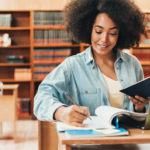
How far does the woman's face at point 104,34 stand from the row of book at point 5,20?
4091mm

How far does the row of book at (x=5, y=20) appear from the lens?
5543 millimetres

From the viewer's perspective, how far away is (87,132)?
1.13 metres

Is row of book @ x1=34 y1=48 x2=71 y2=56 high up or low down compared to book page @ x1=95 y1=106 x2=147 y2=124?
up

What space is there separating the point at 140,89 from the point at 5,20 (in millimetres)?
4622

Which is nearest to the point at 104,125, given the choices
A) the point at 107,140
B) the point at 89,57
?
the point at 107,140

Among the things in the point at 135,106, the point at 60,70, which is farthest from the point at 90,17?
the point at 135,106

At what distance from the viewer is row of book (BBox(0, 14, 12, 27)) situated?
218 inches

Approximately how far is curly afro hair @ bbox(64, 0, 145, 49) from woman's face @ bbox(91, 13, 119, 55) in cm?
4

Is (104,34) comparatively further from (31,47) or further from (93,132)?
(31,47)

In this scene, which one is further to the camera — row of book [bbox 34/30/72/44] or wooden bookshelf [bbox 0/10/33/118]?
wooden bookshelf [bbox 0/10/33/118]

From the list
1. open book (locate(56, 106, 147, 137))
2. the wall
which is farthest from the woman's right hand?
the wall

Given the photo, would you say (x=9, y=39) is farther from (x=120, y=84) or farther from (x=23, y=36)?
(x=120, y=84)

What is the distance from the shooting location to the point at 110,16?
5.57 feet

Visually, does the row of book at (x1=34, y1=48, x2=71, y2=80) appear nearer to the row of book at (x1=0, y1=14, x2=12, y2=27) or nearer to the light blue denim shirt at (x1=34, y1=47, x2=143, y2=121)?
the row of book at (x1=0, y1=14, x2=12, y2=27)
